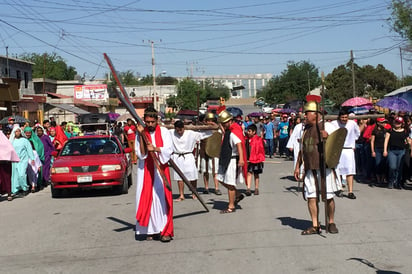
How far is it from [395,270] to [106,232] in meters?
4.49

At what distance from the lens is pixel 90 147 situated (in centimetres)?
1440

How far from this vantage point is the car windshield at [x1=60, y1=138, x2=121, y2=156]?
1427 centimetres

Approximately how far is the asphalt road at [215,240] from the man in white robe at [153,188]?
247mm

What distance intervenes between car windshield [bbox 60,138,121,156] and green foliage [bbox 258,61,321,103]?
64.7 meters

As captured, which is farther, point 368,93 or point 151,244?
point 368,93

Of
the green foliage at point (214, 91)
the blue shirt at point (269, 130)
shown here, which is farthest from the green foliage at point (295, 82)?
the blue shirt at point (269, 130)

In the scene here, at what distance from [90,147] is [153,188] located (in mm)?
6659

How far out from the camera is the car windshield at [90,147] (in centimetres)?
1427

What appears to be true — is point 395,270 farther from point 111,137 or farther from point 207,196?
point 111,137

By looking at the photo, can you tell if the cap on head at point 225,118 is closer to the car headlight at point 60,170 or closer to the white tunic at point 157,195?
the white tunic at point 157,195

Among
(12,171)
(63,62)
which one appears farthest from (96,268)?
(63,62)

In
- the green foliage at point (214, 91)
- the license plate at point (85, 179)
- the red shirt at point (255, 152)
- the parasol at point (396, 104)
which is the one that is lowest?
the license plate at point (85, 179)

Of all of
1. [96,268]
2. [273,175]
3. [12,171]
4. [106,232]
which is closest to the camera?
[96,268]

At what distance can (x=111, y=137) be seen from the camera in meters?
14.9
